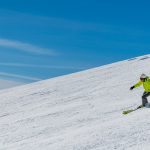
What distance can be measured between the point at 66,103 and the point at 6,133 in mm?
5857

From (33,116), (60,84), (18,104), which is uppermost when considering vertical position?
(60,84)

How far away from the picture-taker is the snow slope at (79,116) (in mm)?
14156

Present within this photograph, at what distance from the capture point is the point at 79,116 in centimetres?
A: 1975

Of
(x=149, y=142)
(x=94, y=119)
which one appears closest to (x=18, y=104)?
(x=94, y=119)

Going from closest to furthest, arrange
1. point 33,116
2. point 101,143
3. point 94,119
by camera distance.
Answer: point 101,143
point 94,119
point 33,116

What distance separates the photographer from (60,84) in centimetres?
3425

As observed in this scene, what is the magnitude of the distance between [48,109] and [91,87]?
6.05 metres

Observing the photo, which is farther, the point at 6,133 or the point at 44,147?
the point at 6,133

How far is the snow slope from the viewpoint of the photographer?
1416cm

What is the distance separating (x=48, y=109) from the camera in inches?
931

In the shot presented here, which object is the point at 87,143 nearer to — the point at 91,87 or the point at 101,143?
the point at 101,143

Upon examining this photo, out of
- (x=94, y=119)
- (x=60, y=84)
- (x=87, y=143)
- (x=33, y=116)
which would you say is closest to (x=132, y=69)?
(x=60, y=84)

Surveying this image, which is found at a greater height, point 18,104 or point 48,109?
point 18,104

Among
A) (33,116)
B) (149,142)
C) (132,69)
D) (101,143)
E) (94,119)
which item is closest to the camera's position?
(149,142)
